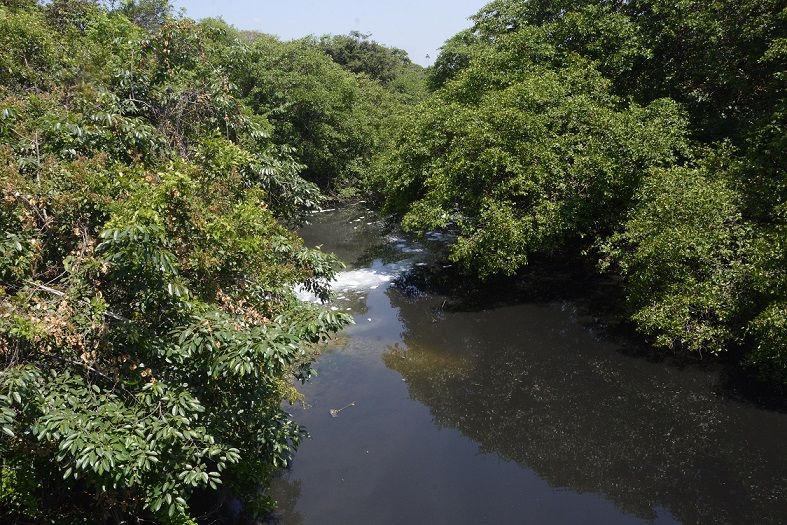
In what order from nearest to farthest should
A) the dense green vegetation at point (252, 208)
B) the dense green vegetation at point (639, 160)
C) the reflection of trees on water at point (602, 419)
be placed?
the dense green vegetation at point (252, 208)
the reflection of trees on water at point (602, 419)
the dense green vegetation at point (639, 160)

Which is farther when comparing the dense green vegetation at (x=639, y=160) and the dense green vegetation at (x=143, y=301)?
the dense green vegetation at (x=639, y=160)

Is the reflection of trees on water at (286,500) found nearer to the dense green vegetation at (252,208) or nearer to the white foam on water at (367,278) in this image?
the dense green vegetation at (252,208)

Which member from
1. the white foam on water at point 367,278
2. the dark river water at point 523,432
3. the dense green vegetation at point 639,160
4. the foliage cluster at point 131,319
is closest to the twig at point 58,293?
the foliage cluster at point 131,319

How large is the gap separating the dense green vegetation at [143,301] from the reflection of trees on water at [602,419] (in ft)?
15.0

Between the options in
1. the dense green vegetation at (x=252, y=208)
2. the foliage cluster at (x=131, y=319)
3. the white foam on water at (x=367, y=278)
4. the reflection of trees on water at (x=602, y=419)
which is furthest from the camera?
the white foam on water at (x=367, y=278)

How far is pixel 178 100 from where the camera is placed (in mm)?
9336

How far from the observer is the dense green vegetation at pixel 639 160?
461 inches

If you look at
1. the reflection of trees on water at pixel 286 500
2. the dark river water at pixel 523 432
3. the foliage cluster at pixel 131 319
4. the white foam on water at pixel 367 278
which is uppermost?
the foliage cluster at pixel 131 319

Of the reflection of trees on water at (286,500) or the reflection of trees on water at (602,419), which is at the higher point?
the reflection of trees on water at (602,419)

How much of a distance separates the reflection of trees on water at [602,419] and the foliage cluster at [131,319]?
4.92 m

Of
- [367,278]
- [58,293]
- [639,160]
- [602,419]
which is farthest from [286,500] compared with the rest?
[639,160]

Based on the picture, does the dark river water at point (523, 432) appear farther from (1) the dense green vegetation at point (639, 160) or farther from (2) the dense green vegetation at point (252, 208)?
(1) the dense green vegetation at point (639, 160)

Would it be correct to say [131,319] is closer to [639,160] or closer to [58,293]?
[58,293]

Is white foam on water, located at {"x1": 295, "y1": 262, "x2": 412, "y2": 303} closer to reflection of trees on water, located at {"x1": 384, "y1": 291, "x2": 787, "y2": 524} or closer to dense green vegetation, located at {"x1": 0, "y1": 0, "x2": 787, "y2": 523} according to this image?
dense green vegetation, located at {"x1": 0, "y1": 0, "x2": 787, "y2": 523}
